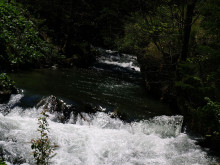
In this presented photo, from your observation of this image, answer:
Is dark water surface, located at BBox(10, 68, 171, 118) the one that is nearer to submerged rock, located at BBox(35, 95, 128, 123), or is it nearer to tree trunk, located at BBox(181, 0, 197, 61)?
submerged rock, located at BBox(35, 95, 128, 123)

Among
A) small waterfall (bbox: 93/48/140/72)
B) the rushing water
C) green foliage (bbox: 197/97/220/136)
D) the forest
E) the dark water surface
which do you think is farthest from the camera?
small waterfall (bbox: 93/48/140/72)

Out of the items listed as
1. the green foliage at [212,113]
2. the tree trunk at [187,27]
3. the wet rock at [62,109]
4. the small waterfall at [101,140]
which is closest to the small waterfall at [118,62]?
the wet rock at [62,109]

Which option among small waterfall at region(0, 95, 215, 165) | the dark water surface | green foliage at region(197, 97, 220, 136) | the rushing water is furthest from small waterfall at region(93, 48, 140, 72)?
green foliage at region(197, 97, 220, 136)

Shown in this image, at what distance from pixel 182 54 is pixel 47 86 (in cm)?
643

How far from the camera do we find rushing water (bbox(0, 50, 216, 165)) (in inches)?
222

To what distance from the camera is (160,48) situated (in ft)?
35.2

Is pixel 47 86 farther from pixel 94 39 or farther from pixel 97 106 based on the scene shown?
pixel 94 39

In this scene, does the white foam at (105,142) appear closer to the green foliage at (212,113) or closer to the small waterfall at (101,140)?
the small waterfall at (101,140)

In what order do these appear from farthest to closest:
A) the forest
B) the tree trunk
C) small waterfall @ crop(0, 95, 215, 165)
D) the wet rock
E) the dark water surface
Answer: the dark water surface
the wet rock
the tree trunk
small waterfall @ crop(0, 95, 215, 165)
the forest

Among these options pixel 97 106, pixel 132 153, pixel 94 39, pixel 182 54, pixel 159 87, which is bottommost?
pixel 132 153

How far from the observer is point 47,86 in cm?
1075

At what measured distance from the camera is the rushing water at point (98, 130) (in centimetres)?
563

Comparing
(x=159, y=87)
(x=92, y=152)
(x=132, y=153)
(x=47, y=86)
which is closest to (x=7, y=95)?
(x=47, y=86)

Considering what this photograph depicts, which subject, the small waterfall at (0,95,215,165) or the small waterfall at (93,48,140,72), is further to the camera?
the small waterfall at (93,48,140,72)
